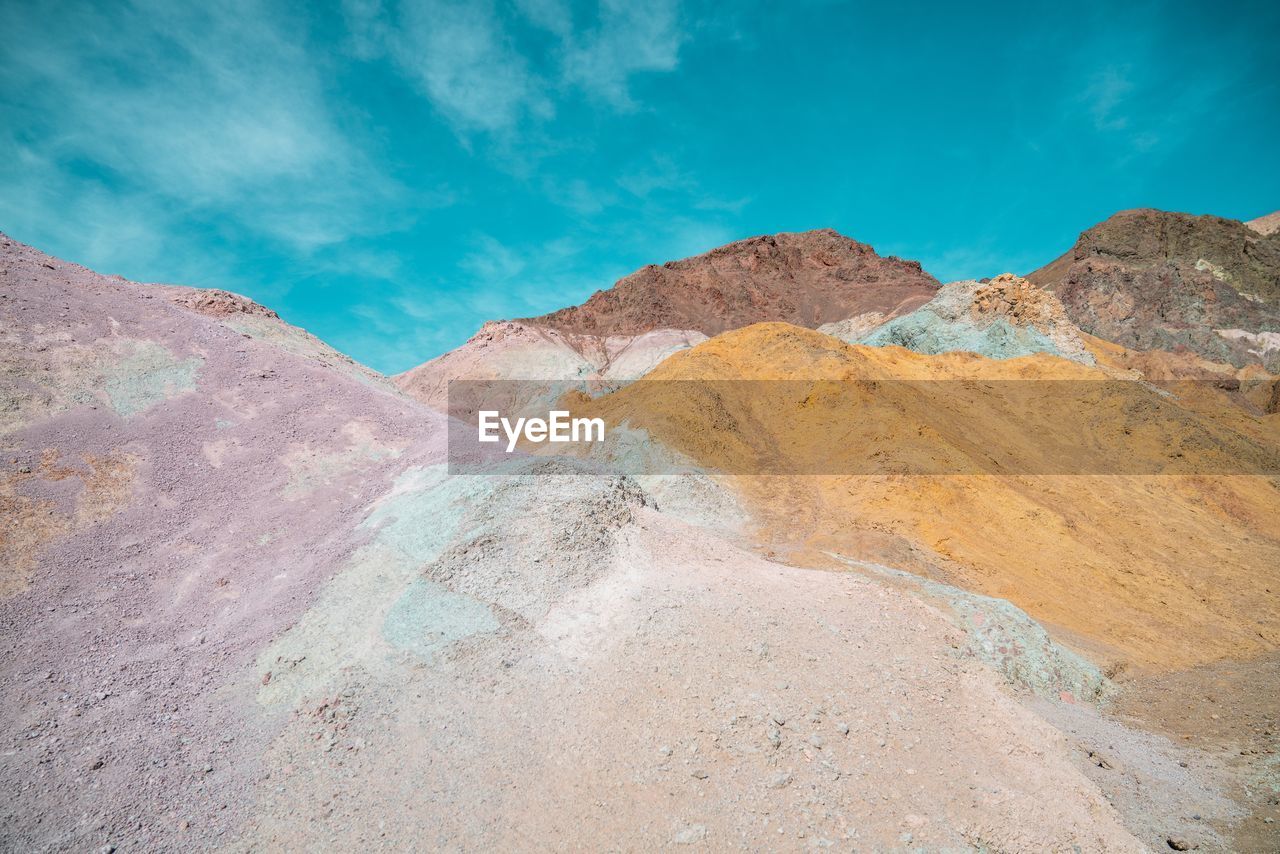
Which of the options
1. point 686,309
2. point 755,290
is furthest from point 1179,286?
point 686,309

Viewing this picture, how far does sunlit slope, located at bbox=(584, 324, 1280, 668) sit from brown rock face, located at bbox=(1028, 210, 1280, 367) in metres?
17.6

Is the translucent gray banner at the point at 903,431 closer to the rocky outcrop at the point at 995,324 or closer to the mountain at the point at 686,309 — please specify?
the rocky outcrop at the point at 995,324

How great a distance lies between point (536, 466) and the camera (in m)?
12.8

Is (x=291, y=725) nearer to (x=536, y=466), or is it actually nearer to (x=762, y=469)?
(x=536, y=466)

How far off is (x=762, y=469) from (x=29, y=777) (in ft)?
65.9

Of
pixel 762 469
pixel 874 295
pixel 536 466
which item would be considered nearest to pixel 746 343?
pixel 762 469

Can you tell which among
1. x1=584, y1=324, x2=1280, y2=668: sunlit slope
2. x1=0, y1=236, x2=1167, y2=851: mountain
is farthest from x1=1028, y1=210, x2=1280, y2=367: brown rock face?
x1=0, y1=236, x2=1167, y2=851: mountain

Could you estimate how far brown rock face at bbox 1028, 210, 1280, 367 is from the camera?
4634cm

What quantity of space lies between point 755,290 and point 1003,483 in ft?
204

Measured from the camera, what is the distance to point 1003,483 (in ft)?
64.1

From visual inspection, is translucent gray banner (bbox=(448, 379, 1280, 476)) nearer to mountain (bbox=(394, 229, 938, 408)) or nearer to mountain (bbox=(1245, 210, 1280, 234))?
mountain (bbox=(394, 229, 938, 408))

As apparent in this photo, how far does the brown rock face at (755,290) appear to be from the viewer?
72.4 m

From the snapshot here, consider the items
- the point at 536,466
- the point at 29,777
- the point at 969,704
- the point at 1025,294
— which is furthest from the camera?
the point at 1025,294

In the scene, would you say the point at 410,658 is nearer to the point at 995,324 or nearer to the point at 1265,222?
the point at 995,324
